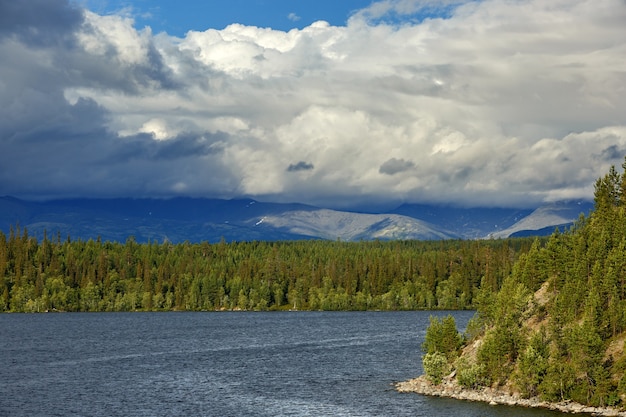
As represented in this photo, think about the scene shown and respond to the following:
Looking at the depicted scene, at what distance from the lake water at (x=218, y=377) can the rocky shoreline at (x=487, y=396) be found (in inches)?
77.0

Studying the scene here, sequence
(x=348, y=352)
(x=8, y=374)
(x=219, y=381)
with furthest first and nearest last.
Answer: (x=348, y=352), (x=8, y=374), (x=219, y=381)

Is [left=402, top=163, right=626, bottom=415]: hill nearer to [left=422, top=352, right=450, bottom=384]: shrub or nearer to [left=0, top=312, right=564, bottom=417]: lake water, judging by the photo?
[left=422, top=352, right=450, bottom=384]: shrub

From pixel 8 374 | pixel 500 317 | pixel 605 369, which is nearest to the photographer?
pixel 605 369

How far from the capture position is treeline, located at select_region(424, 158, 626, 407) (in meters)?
91.6

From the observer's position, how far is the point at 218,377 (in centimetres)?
12644

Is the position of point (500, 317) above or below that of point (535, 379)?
above

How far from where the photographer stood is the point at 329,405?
100 m

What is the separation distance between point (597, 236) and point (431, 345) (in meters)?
29.3

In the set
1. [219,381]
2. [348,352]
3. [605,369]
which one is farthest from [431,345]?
[348,352]

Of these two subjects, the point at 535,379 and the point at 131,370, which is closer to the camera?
the point at 535,379

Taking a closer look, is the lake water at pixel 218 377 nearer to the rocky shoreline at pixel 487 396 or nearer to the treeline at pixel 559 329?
the rocky shoreline at pixel 487 396

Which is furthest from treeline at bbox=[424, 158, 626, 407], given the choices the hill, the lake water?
the lake water

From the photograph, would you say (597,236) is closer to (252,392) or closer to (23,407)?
(252,392)

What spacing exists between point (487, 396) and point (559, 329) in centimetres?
1269
